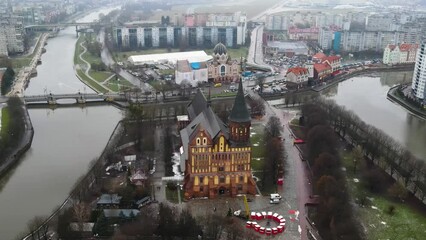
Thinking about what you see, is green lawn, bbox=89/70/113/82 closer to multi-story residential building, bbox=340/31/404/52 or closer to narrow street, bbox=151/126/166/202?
narrow street, bbox=151/126/166/202

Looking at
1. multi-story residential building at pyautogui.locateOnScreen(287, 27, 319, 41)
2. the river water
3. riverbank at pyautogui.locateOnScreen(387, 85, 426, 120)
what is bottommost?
the river water

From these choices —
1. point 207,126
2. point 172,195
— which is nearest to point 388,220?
point 207,126

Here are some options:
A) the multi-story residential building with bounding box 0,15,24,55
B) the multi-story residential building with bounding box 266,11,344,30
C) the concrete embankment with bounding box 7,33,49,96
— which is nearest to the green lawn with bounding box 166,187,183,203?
the concrete embankment with bounding box 7,33,49,96

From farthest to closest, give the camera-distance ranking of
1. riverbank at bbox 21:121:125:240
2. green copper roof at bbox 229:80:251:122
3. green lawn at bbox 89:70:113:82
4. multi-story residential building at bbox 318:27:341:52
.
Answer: multi-story residential building at bbox 318:27:341:52 < green lawn at bbox 89:70:113:82 < green copper roof at bbox 229:80:251:122 < riverbank at bbox 21:121:125:240

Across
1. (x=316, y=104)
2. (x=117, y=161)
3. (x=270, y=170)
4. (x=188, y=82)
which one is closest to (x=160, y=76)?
(x=188, y=82)

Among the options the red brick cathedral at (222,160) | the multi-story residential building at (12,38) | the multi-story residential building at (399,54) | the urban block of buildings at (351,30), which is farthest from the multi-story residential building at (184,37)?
the red brick cathedral at (222,160)

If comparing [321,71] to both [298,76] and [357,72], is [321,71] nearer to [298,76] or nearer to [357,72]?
[298,76]

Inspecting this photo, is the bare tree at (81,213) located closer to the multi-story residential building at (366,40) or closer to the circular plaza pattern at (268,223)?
the circular plaza pattern at (268,223)
